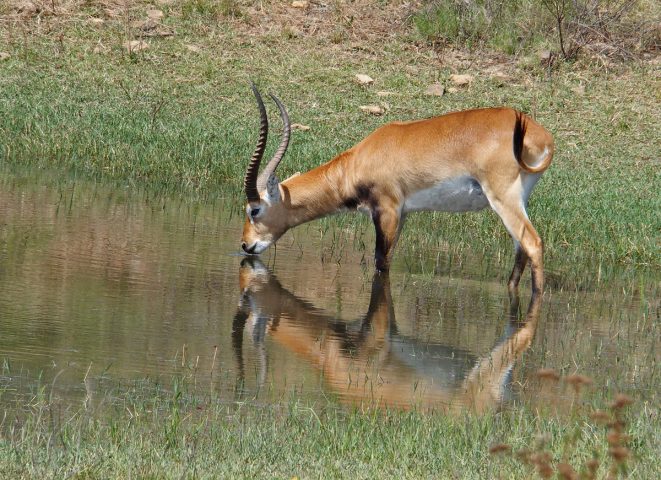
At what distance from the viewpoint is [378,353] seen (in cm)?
698

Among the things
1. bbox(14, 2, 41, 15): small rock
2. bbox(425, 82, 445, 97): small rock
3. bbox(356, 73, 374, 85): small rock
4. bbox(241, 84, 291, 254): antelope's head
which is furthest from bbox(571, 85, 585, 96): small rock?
bbox(241, 84, 291, 254): antelope's head

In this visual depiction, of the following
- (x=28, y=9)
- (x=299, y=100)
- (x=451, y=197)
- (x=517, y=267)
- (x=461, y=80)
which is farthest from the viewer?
(x=28, y=9)

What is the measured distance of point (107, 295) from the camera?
7.73 m

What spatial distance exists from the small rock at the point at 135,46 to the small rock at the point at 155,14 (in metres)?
0.95

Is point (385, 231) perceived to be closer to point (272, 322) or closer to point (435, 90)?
point (272, 322)

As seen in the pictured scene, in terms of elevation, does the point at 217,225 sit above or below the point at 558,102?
below

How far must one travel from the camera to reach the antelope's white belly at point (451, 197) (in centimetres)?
946

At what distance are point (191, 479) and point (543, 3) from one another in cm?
1580

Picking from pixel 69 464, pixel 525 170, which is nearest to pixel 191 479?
pixel 69 464

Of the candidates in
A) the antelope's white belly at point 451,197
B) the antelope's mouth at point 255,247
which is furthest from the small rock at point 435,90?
the antelope's mouth at point 255,247

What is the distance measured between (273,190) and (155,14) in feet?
31.3

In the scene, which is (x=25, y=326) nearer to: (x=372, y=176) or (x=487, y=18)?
(x=372, y=176)

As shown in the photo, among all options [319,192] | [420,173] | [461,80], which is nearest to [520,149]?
[420,173]

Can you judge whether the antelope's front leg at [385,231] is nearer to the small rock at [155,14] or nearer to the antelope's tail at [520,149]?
the antelope's tail at [520,149]
